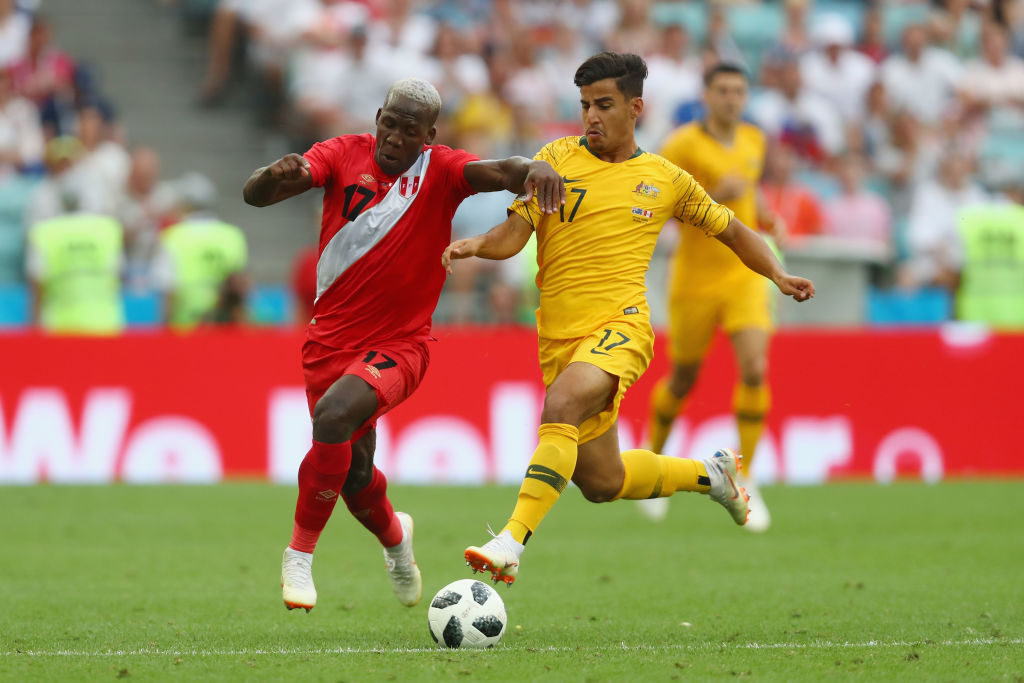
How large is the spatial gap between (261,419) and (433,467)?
1641mm

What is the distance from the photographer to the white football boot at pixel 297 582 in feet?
21.2

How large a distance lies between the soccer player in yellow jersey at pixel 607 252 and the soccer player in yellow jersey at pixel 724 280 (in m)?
3.15

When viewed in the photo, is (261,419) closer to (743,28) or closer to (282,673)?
(282,673)

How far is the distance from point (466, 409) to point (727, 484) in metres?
6.33

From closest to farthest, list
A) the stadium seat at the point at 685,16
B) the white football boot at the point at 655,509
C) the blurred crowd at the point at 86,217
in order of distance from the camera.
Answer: the white football boot at the point at 655,509, the blurred crowd at the point at 86,217, the stadium seat at the point at 685,16

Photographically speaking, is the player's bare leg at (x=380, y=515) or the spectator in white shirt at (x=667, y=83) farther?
the spectator in white shirt at (x=667, y=83)

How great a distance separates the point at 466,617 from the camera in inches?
242

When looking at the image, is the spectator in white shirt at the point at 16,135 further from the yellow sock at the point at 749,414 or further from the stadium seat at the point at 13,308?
the yellow sock at the point at 749,414

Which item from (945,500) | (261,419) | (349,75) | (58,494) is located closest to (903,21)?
(349,75)

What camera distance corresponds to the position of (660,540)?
10109 mm

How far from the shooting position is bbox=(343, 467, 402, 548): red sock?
23.3ft

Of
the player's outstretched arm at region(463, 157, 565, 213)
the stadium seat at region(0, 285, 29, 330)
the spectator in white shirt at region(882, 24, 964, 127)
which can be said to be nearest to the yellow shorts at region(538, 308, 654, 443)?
Result: the player's outstretched arm at region(463, 157, 565, 213)

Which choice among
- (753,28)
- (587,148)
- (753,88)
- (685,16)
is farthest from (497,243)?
(753,28)

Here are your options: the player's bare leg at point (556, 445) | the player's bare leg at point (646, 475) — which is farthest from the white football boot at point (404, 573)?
the player's bare leg at point (556, 445)
